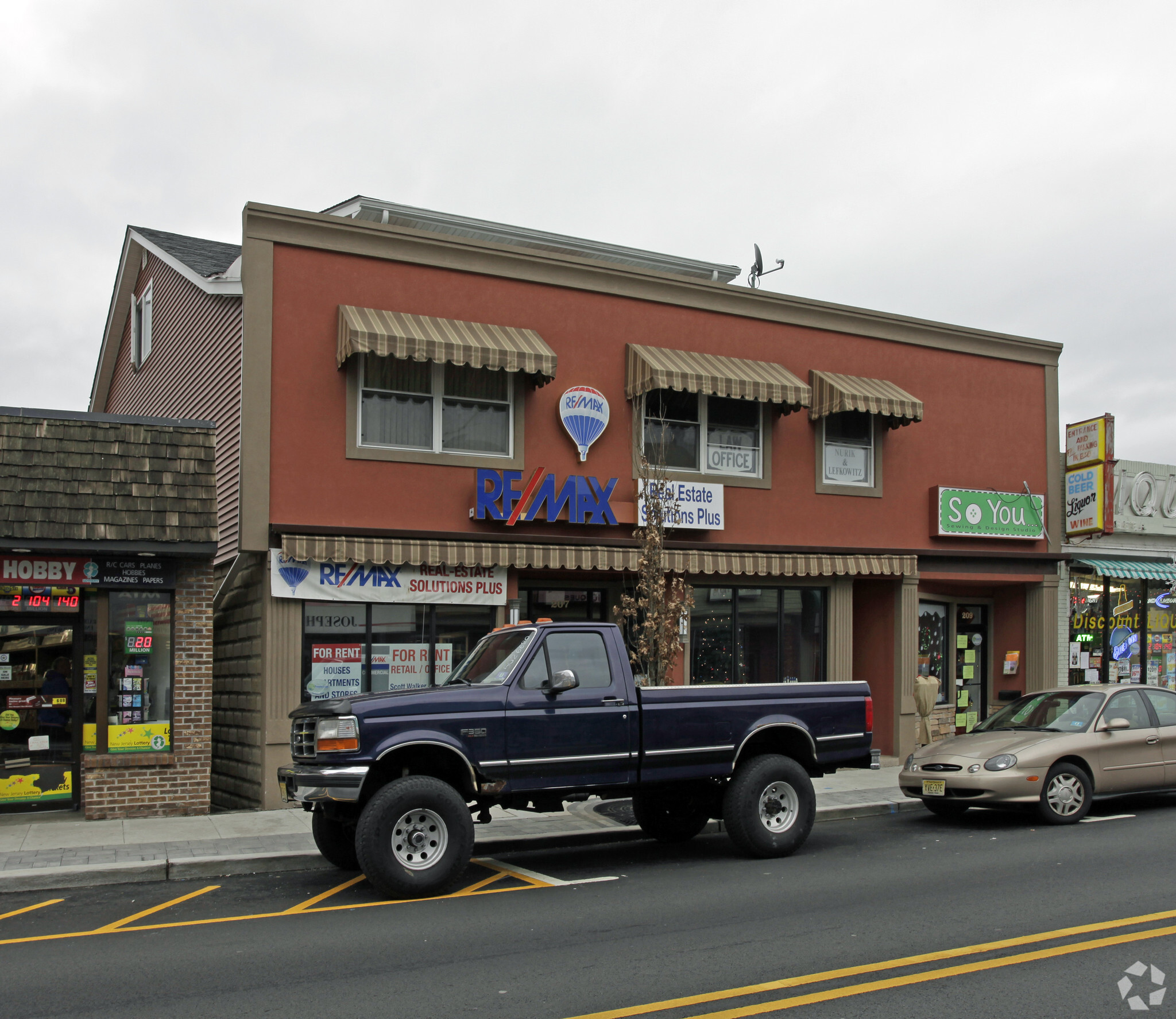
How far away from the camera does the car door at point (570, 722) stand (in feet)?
30.0

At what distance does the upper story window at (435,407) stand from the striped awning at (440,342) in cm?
40

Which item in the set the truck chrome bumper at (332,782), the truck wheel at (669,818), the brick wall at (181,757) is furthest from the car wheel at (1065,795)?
the brick wall at (181,757)

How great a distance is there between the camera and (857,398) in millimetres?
16609

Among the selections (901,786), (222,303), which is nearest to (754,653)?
(901,786)

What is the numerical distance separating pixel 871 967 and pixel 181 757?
8.63 meters

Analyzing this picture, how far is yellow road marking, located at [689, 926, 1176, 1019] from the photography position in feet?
19.0

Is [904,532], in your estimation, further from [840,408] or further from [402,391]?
[402,391]

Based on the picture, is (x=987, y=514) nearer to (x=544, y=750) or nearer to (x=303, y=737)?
(x=544, y=750)

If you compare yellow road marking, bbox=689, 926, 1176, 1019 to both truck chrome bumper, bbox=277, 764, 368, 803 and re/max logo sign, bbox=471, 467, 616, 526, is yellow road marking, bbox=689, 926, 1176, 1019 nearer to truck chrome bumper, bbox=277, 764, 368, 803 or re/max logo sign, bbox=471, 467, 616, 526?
truck chrome bumper, bbox=277, 764, 368, 803

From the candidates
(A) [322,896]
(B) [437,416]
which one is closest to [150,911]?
(A) [322,896]

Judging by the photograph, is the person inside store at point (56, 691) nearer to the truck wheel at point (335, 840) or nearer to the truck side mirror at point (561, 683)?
the truck wheel at point (335, 840)

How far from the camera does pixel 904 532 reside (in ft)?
58.2

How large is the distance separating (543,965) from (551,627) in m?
3.44

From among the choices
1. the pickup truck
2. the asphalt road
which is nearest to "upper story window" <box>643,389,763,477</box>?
the pickup truck
